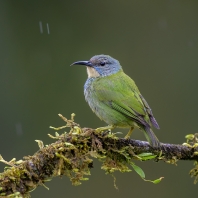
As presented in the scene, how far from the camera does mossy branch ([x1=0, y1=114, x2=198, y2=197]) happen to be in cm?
298

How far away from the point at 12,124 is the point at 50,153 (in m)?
5.18

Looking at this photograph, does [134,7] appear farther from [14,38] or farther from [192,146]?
[192,146]

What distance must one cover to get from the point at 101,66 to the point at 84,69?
3925 millimetres

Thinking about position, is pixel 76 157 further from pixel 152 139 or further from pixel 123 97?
pixel 123 97

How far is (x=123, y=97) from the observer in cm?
445

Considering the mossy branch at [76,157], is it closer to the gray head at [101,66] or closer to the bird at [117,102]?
the bird at [117,102]

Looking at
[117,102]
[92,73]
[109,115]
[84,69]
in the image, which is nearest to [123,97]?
[117,102]

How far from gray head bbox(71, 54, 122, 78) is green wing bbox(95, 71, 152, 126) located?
19 cm

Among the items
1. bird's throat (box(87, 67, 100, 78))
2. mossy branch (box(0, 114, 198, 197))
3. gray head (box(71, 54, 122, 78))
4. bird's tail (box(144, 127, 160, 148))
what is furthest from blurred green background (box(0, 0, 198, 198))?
mossy branch (box(0, 114, 198, 197))

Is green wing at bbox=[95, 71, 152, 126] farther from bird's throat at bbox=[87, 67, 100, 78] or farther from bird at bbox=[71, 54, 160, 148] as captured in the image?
bird's throat at bbox=[87, 67, 100, 78]

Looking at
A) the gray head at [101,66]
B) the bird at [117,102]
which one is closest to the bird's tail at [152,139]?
the bird at [117,102]

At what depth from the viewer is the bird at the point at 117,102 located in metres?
4.19

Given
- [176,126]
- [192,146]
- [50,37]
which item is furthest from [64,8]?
[192,146]

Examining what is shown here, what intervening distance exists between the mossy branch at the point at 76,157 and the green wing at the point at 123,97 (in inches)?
18.2
